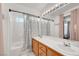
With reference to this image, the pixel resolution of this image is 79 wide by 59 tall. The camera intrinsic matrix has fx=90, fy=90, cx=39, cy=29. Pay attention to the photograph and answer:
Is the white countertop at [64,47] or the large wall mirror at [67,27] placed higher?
the large wall mirror at [67,27]

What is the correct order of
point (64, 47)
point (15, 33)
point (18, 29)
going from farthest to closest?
point (18, 29)
point (15, 33)
point (64, 47)

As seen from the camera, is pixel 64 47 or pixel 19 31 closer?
pixel 64 47

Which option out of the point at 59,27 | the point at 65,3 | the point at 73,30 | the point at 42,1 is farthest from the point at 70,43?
the point at 42,1

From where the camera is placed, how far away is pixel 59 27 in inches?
66.6

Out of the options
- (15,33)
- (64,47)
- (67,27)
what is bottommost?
(64,47)

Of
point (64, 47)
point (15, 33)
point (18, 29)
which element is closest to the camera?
point (64, 47)

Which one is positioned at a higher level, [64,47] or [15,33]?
[15,33]

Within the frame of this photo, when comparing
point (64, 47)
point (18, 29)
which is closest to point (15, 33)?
point (18, 29)

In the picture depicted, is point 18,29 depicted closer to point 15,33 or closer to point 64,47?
point 15,33

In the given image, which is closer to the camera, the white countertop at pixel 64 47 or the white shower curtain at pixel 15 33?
the white countertop at pixel 64 47

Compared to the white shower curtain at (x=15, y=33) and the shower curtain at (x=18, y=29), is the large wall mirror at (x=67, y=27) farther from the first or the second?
the white shower curtain at (x=15, y=33)

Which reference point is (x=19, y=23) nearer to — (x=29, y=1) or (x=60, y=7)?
(x=29, y=1)

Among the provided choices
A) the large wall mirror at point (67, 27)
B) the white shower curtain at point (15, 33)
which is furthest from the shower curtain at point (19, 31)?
the large wall mirror at point (67, 27)

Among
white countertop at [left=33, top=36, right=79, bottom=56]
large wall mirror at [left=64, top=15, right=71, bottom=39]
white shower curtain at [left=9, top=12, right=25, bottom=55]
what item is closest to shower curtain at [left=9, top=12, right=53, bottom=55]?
white shower curtain at [left=9, top=12, right=25, bottom=55]
